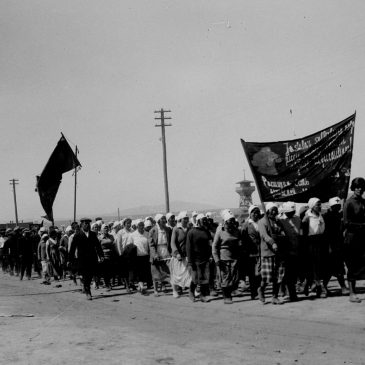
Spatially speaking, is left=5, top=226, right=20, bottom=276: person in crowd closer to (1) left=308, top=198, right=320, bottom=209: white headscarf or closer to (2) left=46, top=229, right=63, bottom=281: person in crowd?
(2) left=46, top=229, right=63, bottom=281: person in crowd

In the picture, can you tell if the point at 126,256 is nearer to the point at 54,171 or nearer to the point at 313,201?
the point at 54,171

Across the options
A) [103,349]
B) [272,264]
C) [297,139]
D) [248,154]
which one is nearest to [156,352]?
[103,349]

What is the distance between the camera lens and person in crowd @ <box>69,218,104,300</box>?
13133 millimetres

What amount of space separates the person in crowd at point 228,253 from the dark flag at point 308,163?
3.79 ft

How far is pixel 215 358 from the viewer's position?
21.0ft

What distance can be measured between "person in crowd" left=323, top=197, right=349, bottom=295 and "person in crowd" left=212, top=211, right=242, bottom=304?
171cm

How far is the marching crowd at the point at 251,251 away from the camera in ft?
33.0

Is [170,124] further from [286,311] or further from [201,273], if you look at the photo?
[286,311]

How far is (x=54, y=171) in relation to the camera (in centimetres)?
1733

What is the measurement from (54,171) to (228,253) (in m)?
8.25

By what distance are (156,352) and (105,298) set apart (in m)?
6.64

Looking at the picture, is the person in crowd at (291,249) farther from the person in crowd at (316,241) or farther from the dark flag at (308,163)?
the dark flag at (308,163)

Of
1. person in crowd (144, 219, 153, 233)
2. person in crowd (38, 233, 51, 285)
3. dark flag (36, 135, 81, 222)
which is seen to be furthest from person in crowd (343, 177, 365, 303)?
person in crowd (38, 233, 51, 285)

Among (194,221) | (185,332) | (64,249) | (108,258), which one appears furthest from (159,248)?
(64,249)
